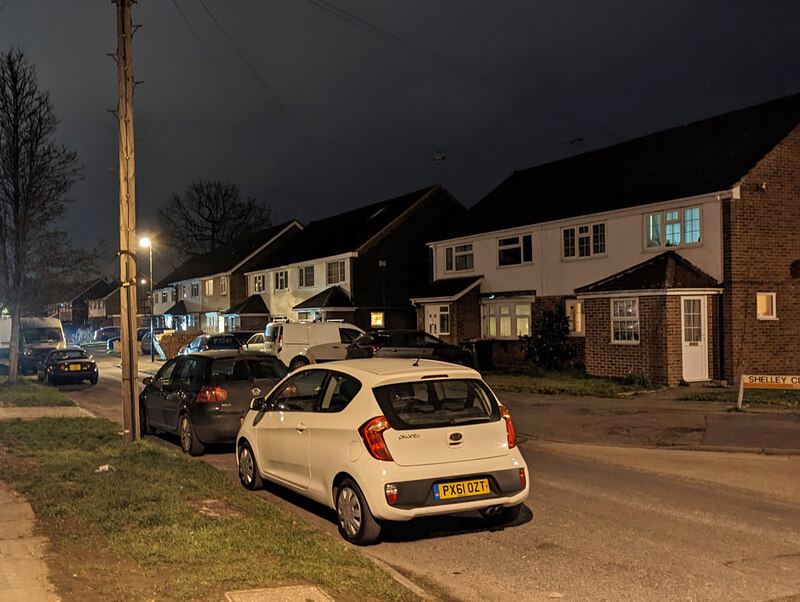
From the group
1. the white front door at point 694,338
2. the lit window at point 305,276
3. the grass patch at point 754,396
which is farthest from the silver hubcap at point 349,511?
the lit window at point 305,276

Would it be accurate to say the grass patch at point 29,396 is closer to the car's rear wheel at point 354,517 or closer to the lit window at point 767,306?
the car's rear wheel at point 354,517

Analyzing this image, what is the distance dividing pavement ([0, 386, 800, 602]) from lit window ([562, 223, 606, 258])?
808cm

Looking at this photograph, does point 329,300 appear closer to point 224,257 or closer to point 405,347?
point 405,347

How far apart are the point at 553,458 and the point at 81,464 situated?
6.63m

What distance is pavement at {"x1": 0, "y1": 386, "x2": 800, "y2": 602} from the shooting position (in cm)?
581

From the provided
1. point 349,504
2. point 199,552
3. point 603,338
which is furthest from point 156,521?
point 603,338

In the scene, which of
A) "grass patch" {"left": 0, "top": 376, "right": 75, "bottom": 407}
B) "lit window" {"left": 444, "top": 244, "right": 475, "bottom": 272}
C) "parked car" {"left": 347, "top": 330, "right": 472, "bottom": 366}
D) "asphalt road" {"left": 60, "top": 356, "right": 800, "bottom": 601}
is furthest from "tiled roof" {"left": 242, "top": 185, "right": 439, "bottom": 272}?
"asphalt road" {"left": 60, "top": 356, "right": 800, "bottom": 601}

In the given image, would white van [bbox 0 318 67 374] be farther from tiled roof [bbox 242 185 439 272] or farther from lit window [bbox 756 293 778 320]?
lit window [bbox 756 293 778 320]

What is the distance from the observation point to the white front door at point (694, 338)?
2111cm

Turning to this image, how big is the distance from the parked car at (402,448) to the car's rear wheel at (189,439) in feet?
12.3

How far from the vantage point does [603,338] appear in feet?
75.2

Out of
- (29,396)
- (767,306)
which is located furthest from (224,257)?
(767,306)

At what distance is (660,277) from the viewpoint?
21.4 meters

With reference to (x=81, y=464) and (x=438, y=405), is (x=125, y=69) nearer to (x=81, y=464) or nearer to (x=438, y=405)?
(x=81, y=464)
